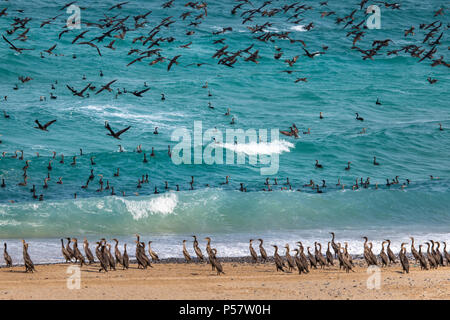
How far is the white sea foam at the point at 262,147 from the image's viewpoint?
36.8m

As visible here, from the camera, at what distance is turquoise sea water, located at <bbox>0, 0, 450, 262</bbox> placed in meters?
26.6

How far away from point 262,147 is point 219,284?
68.4 ft

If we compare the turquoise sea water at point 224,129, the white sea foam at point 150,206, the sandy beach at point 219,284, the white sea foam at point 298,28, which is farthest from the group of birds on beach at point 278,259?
the white sea foam at point 298,28

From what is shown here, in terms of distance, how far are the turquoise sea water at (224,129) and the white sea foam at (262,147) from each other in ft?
0.43

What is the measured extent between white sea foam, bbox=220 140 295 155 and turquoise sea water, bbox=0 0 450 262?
0.43 ft

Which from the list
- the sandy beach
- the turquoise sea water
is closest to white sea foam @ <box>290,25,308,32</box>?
the turquoise sea water

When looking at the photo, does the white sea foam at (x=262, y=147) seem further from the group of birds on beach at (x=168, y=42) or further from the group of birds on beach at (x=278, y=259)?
the group of birds on beach at (x=278, y=259)

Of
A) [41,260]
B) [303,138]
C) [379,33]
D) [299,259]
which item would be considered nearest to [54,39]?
[303,138]

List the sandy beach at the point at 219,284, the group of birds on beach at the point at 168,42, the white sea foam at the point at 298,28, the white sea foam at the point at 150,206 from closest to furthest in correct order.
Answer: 1. the sandy beach at the point at 219,284
2. the white sea foam at the point at 150,206
3. the group of birds on beach at the point at 168,42
4. the white sea foam at the point at 298,28

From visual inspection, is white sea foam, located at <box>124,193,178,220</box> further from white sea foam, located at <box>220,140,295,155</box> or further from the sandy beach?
white sea foam, located at <box>220,140,295,155</box>

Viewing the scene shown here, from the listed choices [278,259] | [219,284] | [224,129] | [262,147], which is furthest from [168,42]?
[219,284]

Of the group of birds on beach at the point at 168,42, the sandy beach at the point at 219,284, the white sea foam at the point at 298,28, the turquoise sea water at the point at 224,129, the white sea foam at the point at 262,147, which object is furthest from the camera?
the white sea foam at the point at 298,28

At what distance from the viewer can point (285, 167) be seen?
34.8m
